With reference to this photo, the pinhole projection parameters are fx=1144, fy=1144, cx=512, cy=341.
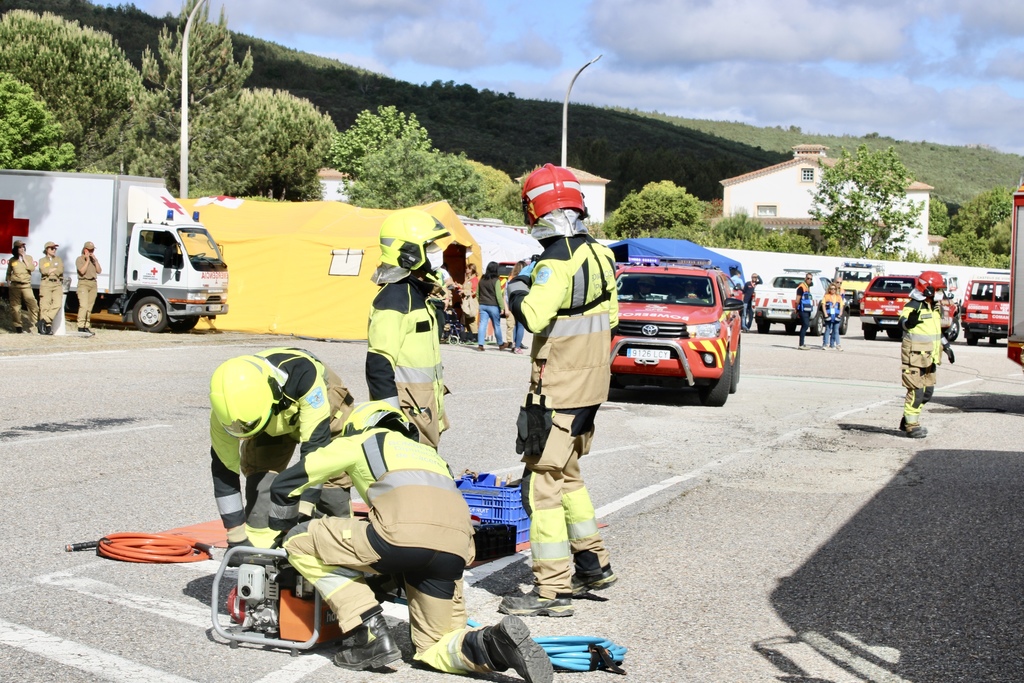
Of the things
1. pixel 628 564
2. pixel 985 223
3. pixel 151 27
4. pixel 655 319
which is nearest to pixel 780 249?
pixel 985 223

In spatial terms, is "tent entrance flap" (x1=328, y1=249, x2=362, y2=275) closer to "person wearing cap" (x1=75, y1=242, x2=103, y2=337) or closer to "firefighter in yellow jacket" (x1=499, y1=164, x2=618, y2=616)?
"person wearing cap" (x1=75, y1=242, x2=103, y2=337)

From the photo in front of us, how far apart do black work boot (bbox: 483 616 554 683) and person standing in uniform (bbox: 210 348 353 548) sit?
3.81ft

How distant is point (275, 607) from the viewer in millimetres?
5039

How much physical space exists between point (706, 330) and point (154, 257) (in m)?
13.4

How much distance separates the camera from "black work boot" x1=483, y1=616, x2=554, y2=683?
435cm

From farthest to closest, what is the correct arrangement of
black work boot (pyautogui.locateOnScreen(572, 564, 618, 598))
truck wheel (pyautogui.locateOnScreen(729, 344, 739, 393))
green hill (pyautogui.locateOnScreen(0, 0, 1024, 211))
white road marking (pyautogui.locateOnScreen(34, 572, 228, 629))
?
green hill (pyautogui.locateOnScreen(0, 0, 1024, 211)) → truck wheel (pyautogui.locateOnScreen(729, 344, 739, 393)) → black work boot (pyautogui.locateOnScreen(572, 564, 618, 598)) → white road marking (pyautogui.locateOnScreen(34, 572, 228, 629))

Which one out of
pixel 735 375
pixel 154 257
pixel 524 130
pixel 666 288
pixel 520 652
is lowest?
pixel 520 652

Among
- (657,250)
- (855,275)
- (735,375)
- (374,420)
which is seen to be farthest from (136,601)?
(855,275)

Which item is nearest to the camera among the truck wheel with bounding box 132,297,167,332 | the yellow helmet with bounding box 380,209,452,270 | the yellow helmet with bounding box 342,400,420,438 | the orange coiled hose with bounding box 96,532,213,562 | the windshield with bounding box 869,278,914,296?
the yellow helmet with bounding box 342,400,420,438

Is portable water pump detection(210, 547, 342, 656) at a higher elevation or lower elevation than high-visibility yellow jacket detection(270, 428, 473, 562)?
lower

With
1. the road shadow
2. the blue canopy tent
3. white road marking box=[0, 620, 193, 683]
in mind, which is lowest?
white road marking box=[0, 620, 193, 683]

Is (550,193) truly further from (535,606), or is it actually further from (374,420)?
(535,606)

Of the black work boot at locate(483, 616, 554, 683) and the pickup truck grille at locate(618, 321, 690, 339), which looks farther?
the pickup truck grille at locate(618, 321, 690, 339)

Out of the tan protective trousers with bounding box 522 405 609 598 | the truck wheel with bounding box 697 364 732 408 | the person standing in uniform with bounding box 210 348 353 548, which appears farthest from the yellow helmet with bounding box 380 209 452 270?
the truck wheel with bounding box 697 364 732 408
